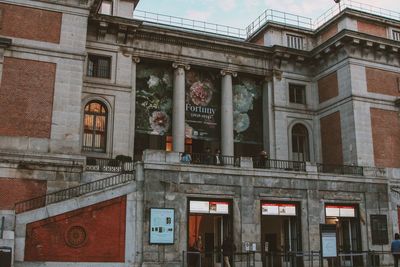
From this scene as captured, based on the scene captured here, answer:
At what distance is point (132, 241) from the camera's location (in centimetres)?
2062

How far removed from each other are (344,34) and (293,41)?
5.34m

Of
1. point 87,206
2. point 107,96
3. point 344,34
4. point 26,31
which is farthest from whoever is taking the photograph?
point 344,34

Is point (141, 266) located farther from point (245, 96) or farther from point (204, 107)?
point (245, 96)

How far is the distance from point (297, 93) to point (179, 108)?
9282mm

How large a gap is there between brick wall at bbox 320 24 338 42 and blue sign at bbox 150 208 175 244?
20.2 m

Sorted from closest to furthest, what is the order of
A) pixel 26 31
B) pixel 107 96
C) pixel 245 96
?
pixel 26 31 < pixel 107 96 < pixel 245 96

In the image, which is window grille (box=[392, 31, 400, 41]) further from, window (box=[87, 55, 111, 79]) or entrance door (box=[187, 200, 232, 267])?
entrance door (box=[187, 200, 232, 267])

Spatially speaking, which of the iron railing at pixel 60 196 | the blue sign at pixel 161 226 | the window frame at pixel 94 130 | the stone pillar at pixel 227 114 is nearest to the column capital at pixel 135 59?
the window frame at pixel 94 130

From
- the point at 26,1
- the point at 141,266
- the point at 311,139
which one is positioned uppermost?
the point at 26,1

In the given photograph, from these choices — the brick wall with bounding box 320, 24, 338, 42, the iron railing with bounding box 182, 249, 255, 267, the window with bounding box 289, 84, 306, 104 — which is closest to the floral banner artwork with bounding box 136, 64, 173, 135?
the window with bounding box 289, 84, 306, 104

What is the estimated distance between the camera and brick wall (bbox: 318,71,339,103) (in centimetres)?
3384

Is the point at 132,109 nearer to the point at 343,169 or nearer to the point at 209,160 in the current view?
the point at 209,160

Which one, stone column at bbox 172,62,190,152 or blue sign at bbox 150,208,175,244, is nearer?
blue sign at bbox 150,208,175,244

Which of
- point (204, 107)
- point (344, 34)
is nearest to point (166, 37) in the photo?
point (204, 107)
